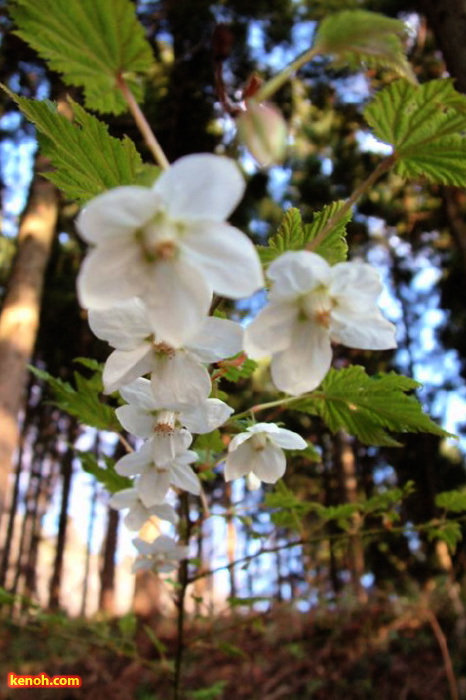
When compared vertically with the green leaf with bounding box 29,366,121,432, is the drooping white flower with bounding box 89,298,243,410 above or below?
below

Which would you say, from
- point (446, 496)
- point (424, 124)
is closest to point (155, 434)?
point (424, 124)

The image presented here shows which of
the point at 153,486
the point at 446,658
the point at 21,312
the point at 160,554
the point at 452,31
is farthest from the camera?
the point at 21,312

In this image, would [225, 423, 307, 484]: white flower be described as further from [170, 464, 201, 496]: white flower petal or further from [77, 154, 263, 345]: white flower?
[77, 154, 263, 345]: white flower

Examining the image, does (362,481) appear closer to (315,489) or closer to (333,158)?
(315,489)

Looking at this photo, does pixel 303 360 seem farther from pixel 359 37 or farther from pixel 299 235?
pixel 359 37

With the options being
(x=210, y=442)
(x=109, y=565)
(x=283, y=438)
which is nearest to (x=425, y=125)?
(x=283, y=438)

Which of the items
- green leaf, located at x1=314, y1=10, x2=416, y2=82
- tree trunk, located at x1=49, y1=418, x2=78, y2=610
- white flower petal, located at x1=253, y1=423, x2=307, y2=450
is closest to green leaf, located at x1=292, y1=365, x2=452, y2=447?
white flower petal, located at x1=253, y1=423, x2=307, y2=450

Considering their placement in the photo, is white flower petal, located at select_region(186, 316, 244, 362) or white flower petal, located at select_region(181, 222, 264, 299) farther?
white flower petal, located at select_region(186, 316, 244, 362)
